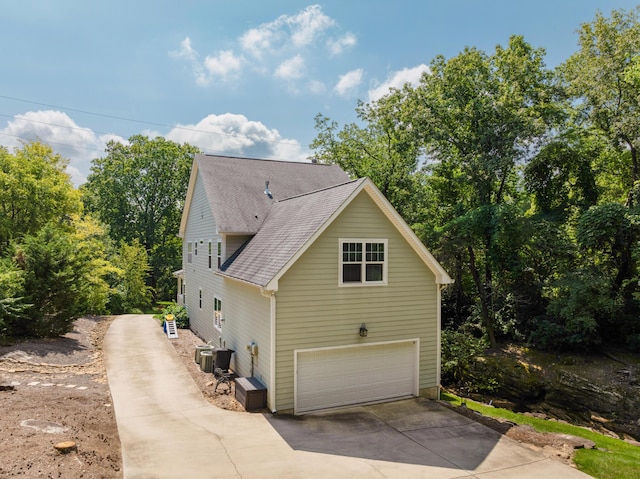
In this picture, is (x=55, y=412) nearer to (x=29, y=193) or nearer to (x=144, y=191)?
(x=29, y=193)

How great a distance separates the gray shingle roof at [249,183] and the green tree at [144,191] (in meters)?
23.7

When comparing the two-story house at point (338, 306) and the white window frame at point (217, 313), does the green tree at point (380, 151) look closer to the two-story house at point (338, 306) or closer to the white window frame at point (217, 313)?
the two-story house at point (338, 306)

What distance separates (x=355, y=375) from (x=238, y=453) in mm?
4584

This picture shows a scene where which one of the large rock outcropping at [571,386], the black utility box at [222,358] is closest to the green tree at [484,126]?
the large rock outcropping at [571,386]

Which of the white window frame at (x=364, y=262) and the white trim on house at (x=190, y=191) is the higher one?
the white trim on house at (x=190, y=191)

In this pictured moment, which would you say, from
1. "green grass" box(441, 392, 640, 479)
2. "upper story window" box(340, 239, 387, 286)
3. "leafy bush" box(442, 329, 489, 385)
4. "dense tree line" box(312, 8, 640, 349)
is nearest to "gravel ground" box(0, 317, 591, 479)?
"green grass" box(441, 392, 640, 479)

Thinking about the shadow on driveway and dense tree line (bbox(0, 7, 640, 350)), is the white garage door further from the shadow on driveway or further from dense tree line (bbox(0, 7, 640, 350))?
dense tree line (bbox(0, 7, 640, 350))

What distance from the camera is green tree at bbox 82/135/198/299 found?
1714 inches

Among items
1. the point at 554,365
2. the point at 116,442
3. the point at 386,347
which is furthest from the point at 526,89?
the point at 116,442

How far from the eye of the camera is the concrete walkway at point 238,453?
324 inches

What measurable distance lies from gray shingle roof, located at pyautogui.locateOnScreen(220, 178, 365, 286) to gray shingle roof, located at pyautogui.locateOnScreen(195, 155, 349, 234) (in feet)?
4.76

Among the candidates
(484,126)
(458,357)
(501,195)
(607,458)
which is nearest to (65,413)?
(607,458)

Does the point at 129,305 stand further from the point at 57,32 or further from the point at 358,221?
the point at 358,221

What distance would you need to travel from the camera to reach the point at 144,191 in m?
44.7
